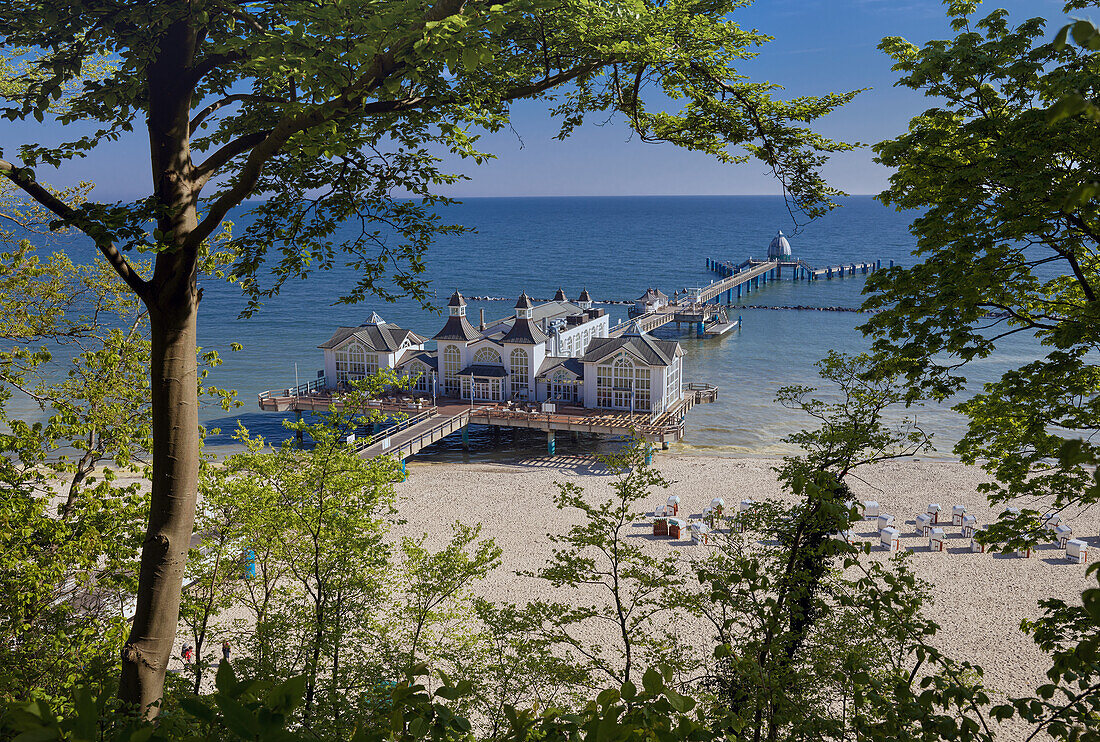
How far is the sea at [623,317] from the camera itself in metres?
39.3

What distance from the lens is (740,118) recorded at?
5.37 meters

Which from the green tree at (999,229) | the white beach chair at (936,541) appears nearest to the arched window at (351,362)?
the white beach chair at (936,541)

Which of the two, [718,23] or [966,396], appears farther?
[966,396]

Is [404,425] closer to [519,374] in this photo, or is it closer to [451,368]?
[451,368]

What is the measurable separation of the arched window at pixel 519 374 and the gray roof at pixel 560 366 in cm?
75

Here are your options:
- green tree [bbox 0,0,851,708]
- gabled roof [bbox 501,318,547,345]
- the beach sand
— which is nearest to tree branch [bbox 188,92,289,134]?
green tree [bbox 0,0,851,708]

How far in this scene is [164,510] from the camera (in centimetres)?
471

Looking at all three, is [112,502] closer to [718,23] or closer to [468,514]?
[718,23]

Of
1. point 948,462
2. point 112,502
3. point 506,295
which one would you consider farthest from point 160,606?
point 506,295

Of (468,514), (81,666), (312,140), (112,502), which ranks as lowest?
(468,514)

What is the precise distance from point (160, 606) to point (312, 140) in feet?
10.1

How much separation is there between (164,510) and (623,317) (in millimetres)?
72897

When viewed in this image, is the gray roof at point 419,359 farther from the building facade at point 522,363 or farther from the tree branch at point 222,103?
the tree branch at point 222,103

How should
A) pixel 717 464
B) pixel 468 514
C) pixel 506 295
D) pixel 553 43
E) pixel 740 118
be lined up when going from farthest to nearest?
pixel 506 295, pixel 717 464, pixel 468 514, pixel 740 118, pixel 553 43
